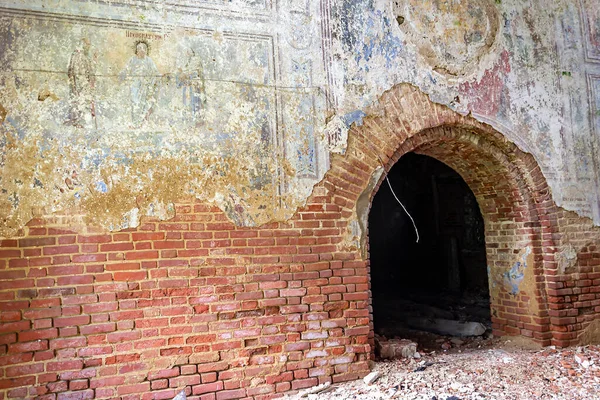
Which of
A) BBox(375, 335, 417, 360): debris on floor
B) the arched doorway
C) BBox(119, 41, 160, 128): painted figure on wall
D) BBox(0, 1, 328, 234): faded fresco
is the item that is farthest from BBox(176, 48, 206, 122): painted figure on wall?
BBox(375, 335, 417, 360): debris on floor

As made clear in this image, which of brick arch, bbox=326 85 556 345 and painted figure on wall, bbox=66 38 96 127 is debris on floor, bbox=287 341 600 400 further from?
painted figure on wall, bbox=66 38 96 127

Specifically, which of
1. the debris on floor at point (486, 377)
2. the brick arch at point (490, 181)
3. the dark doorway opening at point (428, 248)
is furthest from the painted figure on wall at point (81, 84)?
the dark doorway opening at point (428, 248)

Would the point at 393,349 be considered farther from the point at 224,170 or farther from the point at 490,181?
the point at 224,170

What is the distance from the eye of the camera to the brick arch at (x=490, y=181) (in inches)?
181

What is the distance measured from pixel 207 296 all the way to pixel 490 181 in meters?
3.55

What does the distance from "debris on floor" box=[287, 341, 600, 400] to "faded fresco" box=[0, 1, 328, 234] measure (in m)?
1.74

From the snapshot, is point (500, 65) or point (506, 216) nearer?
point (500, 65)

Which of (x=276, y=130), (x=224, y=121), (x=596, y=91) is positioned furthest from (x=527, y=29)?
(x=224, y=121)

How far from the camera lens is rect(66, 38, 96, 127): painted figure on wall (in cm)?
381

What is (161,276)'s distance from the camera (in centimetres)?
388

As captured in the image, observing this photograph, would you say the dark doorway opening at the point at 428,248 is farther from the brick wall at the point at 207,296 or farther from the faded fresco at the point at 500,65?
the brick wall at the point at 207,296

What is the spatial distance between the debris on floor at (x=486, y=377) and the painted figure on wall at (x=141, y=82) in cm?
265

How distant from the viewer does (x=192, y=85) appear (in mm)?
4129

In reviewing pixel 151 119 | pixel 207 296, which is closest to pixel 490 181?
pixel 207 296
